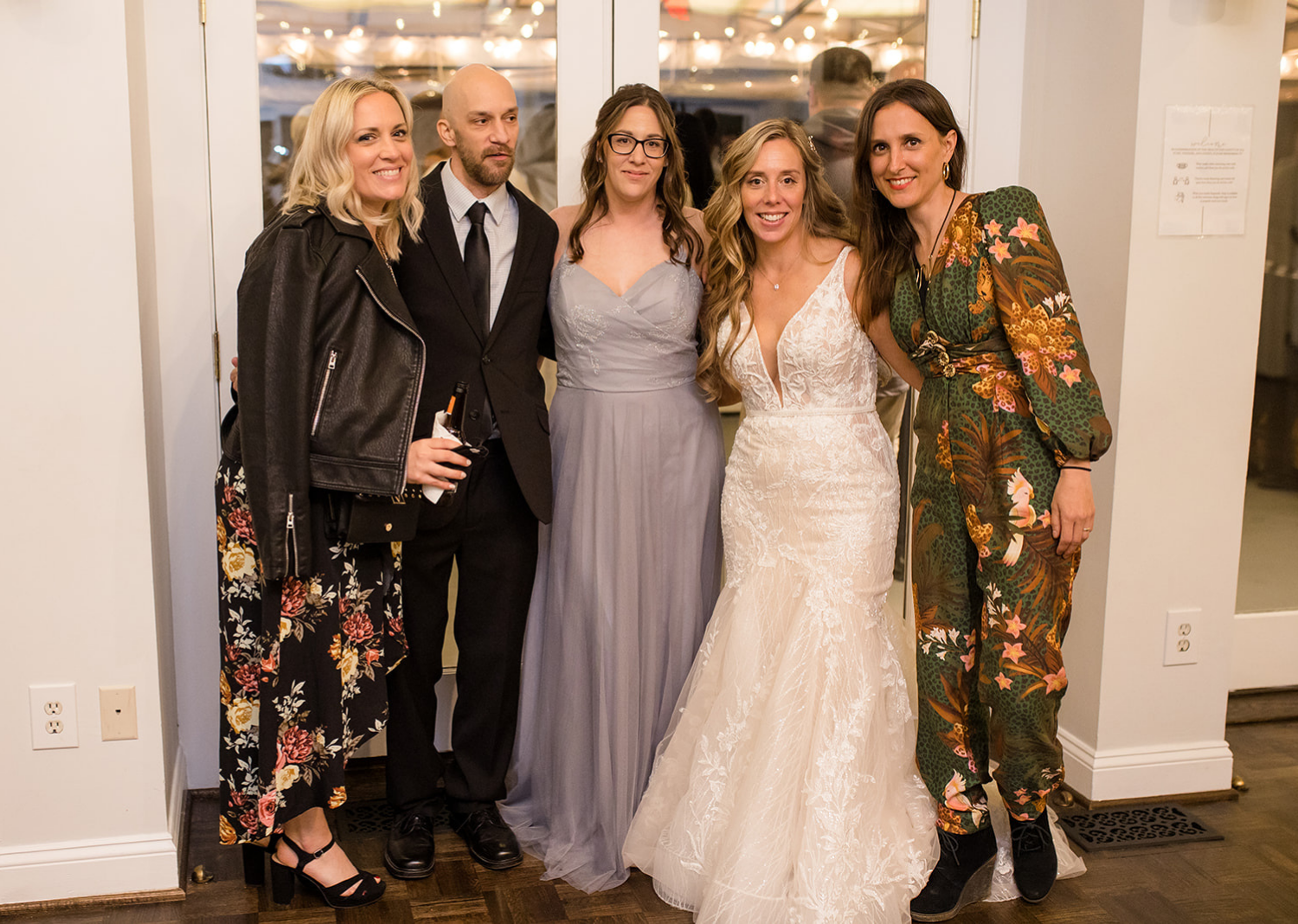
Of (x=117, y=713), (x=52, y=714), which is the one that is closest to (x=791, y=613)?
(x=117, y=713)

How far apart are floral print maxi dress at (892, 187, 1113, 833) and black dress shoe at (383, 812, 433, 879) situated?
4.03 ft

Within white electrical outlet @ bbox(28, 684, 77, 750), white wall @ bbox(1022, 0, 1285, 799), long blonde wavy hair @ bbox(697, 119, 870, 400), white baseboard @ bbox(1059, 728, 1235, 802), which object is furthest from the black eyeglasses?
white baseboard @ bbox(1059, 728, 1235, 802)

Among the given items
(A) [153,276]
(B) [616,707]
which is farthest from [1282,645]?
(A) [153,276]

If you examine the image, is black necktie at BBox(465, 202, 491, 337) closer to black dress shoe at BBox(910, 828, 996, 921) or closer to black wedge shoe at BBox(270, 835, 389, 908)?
black wedge shoe at BBox(270, 835, 389, 908)

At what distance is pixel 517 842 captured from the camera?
2.83 m

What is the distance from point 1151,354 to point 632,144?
151 centimetres

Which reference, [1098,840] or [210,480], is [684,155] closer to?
[210,480]

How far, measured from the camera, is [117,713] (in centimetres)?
261

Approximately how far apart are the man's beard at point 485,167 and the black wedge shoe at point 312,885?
1.61 m

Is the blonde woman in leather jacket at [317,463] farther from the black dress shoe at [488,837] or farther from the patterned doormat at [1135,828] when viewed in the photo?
the patterned doormat at [1135,828]

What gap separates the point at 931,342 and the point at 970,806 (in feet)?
3.49

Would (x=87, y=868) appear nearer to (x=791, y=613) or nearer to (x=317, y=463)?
(x=317, y=463)

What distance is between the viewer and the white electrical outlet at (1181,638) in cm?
314

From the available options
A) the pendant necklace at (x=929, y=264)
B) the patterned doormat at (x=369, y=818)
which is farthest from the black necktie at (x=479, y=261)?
the patterned doormat at (x=369, y=818)
